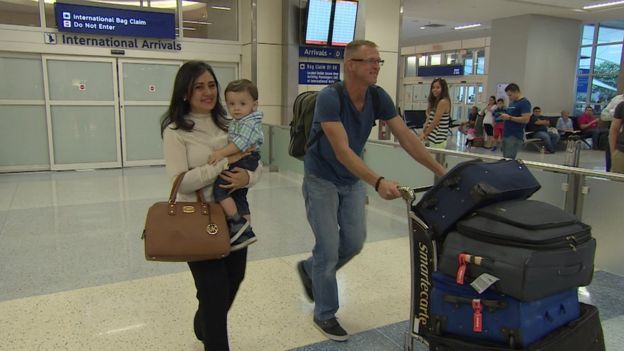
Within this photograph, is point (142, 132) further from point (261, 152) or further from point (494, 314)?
point (494, 314)

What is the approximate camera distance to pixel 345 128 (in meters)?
2.52

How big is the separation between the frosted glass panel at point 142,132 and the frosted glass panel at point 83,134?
274 millimetres

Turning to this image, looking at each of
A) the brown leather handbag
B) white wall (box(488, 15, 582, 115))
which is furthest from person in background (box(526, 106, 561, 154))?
the brown leather handbag

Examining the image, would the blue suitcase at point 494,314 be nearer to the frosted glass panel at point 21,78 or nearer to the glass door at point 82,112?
the glass door at point 82,112

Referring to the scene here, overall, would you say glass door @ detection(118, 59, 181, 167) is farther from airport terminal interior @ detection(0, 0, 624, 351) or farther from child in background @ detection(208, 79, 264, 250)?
child in background @ detection(208, 79, 264, 250)

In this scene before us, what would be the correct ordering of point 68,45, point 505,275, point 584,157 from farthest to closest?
point 584,157, point 68,45, point 505,275

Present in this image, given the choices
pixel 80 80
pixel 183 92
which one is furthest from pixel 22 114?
pixel 183 92

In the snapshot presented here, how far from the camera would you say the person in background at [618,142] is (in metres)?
4.66

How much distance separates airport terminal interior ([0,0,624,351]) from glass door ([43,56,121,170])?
24mm

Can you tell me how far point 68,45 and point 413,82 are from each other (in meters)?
17.7

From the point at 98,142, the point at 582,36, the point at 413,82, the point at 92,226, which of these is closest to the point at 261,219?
the point at 92,226

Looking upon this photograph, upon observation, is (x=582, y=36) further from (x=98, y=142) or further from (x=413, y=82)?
(x=98, y=142)

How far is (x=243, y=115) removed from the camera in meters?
2.27

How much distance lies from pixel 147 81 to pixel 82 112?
4.21 feet
